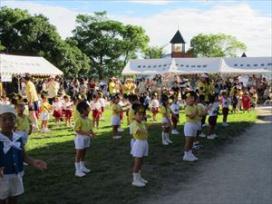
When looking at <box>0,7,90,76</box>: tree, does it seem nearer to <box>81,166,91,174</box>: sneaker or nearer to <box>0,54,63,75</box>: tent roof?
<box>0,54,63,75</box>: tent roof

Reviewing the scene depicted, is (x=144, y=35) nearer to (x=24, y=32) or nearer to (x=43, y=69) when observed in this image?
(x=24, y=32)

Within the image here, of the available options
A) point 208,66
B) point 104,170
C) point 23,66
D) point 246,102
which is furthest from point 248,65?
point 104,170

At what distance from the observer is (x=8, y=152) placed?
4613mm

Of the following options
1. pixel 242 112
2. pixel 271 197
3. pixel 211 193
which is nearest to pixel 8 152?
pixel 211 193

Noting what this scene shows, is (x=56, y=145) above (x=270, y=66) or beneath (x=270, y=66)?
beneath

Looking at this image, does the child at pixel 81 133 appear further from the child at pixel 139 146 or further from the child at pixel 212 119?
the child at pixel 212 119

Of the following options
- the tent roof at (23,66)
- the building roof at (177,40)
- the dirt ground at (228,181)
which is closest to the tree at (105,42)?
the building roof at (177,40)

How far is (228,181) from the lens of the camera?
7.81 metres

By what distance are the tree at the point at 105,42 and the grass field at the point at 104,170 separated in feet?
163

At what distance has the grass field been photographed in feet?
22.2

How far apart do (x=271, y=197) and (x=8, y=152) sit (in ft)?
14.7

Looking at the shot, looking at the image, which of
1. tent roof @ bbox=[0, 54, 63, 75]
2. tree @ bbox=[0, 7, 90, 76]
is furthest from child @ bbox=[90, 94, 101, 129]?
tree @ bbox=[0, 7, 90, 76]

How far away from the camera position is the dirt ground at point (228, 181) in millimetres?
6719

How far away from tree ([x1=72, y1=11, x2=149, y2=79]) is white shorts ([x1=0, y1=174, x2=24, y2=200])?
A: 5662cm
